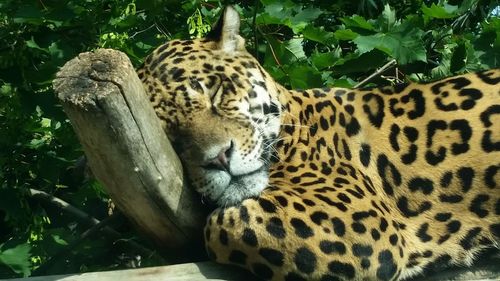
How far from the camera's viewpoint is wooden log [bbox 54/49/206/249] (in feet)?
14.7

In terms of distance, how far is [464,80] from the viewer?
6094mm

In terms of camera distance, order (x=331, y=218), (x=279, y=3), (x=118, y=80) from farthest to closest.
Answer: (x=279, y=3), (x=331, y=218), (x=118, y=80)

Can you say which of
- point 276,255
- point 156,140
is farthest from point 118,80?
point 276,255

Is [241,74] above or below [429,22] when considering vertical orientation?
A: above

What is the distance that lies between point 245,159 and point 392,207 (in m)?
1.04

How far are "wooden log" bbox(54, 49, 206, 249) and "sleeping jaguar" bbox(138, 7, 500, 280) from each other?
21 cm

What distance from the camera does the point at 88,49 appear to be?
6.68 metres

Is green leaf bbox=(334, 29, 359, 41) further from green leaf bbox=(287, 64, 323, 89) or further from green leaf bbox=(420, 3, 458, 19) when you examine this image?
green leaf bbox=(420, 3, 458, 19)

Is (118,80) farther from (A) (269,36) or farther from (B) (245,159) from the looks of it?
(A) (269,36)

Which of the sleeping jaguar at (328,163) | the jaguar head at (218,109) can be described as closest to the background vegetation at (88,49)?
the jaguar head at (218,109)

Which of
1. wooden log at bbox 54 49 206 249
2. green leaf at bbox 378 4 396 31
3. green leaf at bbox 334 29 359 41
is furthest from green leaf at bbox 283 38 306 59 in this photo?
wooden log at bbox 54 49 206 249

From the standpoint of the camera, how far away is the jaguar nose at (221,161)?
5.12 metres

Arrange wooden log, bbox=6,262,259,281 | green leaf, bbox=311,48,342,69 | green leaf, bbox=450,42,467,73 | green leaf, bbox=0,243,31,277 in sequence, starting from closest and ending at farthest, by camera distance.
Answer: wooden log, bbox=6,262,259,281
green leaf, bbox=0,243,31,277
green leaf, bbox=311,48,342,69
green leaf, bbox=450,42,467,73

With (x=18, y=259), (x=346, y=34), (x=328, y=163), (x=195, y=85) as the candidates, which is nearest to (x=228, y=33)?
(x=195, y=85)
